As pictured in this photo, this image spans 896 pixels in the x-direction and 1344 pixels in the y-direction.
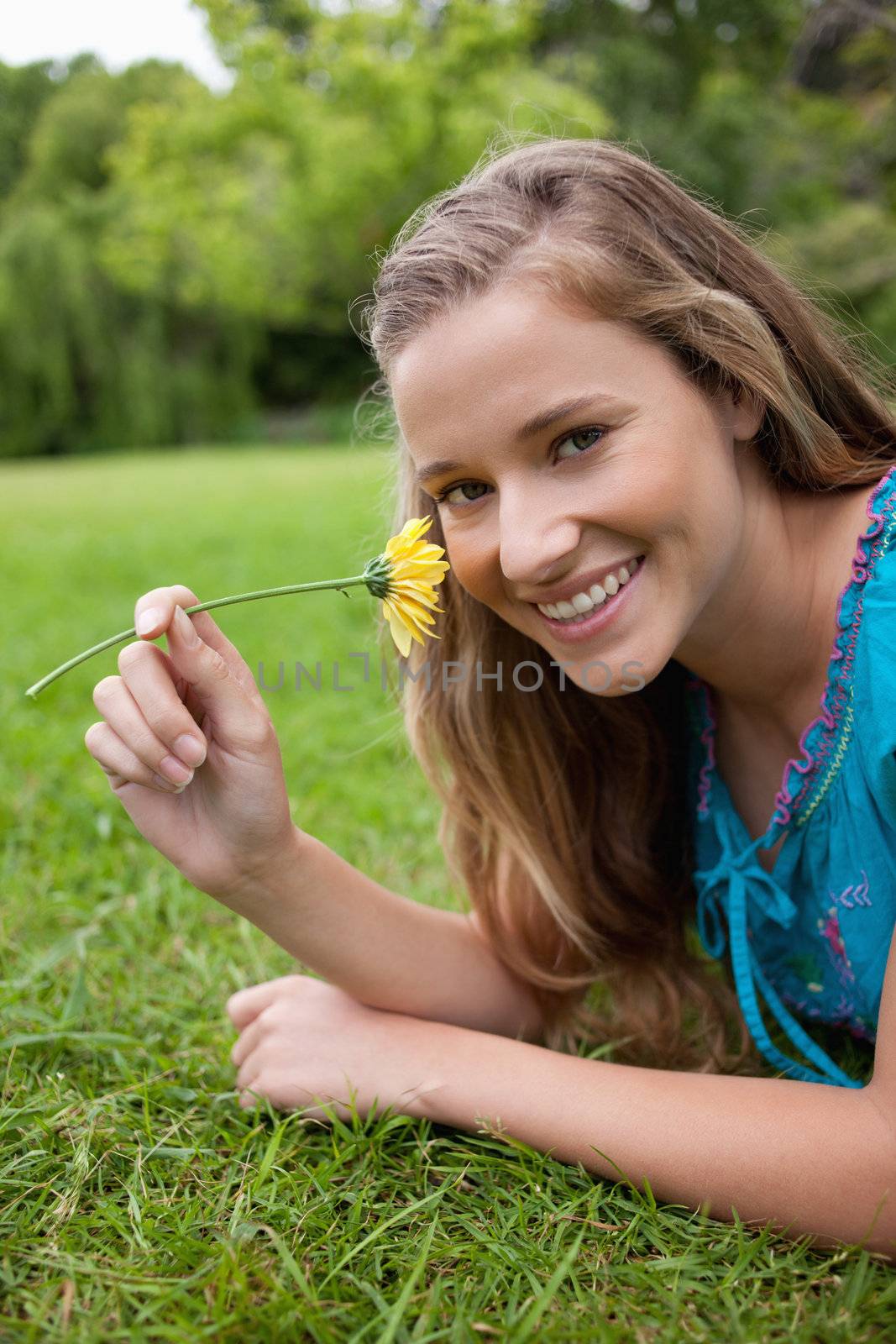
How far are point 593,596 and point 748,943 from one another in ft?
2.01

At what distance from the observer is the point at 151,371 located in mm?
18562

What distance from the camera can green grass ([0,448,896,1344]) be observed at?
101cm

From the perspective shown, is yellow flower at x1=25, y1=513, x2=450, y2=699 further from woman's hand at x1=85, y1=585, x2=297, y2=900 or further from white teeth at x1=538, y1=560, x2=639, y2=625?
white teeth at x1=538, y1=560, x2=639, y2=625

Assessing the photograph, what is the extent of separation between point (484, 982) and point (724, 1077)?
1.49 feet

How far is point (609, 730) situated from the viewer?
5.47ft

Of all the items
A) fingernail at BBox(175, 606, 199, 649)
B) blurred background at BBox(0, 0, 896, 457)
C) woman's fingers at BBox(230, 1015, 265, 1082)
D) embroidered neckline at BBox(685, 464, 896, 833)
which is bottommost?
woman's fingers at BBox(230, 1015, 265, 1082)

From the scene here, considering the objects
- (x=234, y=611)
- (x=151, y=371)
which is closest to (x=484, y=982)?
(x=234, y=611)

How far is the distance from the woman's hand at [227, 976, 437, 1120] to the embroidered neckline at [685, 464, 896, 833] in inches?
22.7

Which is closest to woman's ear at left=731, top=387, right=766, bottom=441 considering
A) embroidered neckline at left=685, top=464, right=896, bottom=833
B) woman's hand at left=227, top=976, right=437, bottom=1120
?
embroidered neckline at left=685, top=464, right=896, bottom=833

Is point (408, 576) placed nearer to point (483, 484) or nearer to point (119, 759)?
point (483, 484)

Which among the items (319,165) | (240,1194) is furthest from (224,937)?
(319,165)

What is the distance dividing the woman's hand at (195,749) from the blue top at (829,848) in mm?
665

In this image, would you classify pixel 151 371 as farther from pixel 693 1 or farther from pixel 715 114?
pixel 693 1

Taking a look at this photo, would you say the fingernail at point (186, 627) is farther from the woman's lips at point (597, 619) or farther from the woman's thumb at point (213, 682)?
the woman's lips at point (597, 619)
